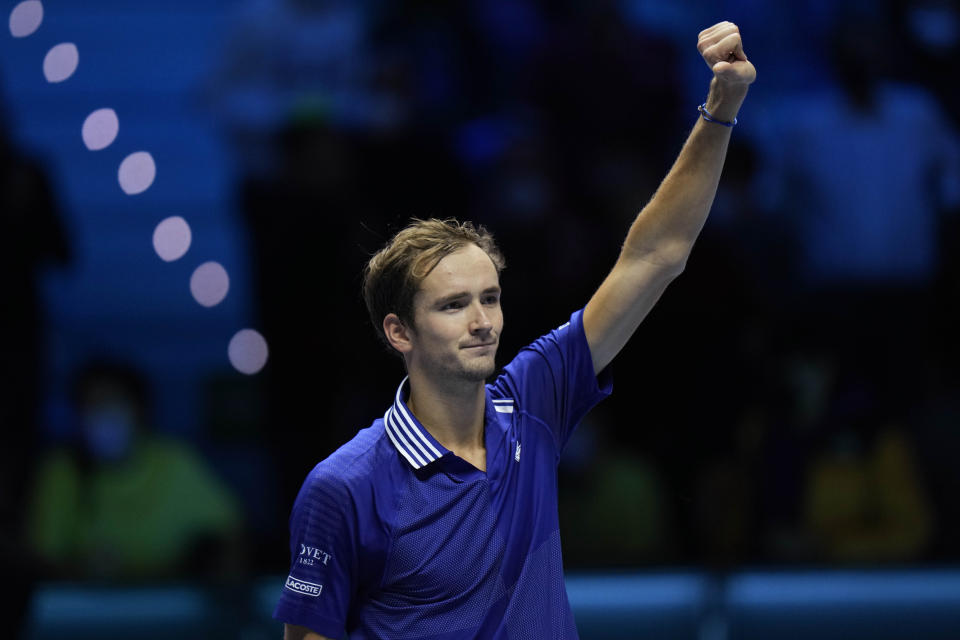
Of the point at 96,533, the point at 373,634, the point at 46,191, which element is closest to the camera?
the point at 373,634

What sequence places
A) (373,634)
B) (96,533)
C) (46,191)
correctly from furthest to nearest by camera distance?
(46,191)
(96,533)
(373,634)

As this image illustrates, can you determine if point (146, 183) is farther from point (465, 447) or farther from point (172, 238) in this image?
point (465, 447)

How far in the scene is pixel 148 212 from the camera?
18.5 ft

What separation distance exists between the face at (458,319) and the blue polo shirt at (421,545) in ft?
0.42

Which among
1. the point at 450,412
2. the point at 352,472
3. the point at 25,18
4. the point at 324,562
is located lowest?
the point at 324,562

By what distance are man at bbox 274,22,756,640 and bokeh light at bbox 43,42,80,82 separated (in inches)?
155

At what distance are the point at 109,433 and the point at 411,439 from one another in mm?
3335

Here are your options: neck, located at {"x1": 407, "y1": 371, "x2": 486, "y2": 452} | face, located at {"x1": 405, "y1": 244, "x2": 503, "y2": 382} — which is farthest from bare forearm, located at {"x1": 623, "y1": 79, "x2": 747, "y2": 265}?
neck, located at {"x1": 407, "y1": 371, "x2": 486, "y2": 452}

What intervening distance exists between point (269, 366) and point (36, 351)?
1033 mm

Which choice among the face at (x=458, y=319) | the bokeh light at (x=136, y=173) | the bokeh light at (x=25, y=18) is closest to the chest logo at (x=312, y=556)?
the face at (x=458, y=319)

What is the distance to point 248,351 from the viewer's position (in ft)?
17.8

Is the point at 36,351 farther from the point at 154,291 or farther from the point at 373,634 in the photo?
the point at 373,634

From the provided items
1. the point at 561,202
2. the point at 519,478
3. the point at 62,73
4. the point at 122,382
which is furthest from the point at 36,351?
the point at 519,478

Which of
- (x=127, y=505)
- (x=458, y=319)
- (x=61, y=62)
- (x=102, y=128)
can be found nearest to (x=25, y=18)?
(x=61, y=62)
